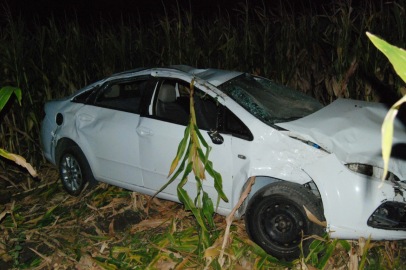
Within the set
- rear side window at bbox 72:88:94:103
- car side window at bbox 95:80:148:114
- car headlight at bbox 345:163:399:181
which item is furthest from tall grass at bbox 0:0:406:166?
car headlight at bbox 345:163:399:181

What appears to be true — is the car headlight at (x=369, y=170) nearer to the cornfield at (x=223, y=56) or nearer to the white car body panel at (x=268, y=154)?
the white car body panel at (x=268, y=154)

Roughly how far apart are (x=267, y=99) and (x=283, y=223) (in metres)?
1.43

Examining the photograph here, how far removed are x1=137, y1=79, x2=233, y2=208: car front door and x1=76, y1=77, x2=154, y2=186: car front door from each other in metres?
0.16

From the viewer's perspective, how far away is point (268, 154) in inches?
153

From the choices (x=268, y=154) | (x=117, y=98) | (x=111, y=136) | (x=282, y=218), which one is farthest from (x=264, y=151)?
(x=117, y=98)

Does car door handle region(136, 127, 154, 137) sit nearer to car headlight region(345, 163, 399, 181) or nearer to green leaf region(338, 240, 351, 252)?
car headlight region(345, 163, 399, 181)

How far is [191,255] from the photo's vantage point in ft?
13.4

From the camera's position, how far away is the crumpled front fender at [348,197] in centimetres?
349

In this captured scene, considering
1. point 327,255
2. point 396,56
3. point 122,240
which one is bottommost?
point 122,240

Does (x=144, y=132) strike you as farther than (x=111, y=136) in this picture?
No

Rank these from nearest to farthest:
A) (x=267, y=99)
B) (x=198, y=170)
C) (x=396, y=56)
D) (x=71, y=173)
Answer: (x=396, y=56) → (x=198, y=170) → (x=267, y=99) → (x=71, y=173)

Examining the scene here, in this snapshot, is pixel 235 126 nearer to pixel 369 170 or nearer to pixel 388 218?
pixel 369 170

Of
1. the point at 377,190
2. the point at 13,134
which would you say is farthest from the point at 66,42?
the point at 377,190

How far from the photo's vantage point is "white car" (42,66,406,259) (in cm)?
359
